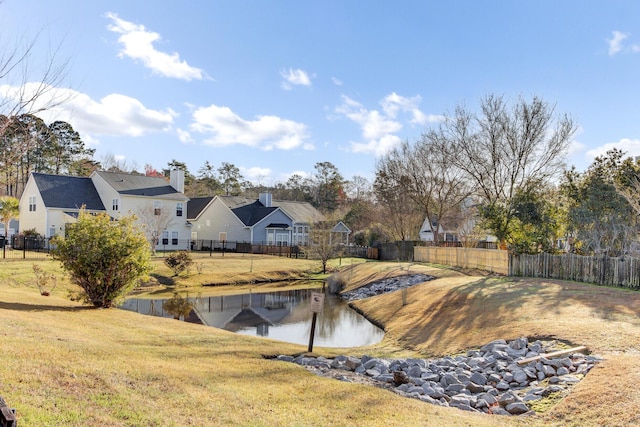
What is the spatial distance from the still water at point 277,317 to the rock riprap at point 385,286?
1195 mm

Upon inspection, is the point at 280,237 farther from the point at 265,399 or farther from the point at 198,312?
the point at 265,399

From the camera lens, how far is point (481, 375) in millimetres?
9508

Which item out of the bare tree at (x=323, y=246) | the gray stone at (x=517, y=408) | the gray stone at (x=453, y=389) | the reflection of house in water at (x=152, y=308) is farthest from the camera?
the bare tree at (x=323, y=246)

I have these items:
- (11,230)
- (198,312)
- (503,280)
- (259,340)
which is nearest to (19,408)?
(259,340)

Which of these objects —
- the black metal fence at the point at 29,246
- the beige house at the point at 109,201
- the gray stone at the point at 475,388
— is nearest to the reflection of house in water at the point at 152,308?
the black metal fence at the point at 29,246

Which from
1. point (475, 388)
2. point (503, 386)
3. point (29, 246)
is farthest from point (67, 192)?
point (503, 386)

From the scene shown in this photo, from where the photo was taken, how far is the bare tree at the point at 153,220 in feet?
136

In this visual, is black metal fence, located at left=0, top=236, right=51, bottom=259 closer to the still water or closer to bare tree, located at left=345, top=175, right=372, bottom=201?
the still water

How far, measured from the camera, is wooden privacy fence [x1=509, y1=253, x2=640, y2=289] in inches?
696

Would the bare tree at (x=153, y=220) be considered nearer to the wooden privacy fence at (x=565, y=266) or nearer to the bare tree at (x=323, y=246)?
the bare tree at (x=323, y=246)

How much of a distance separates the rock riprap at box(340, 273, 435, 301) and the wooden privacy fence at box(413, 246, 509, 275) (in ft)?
A: 10.8

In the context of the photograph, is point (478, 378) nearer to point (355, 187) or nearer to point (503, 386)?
point (503, 386)

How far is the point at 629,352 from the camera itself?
931cm

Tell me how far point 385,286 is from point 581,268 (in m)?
11.9
